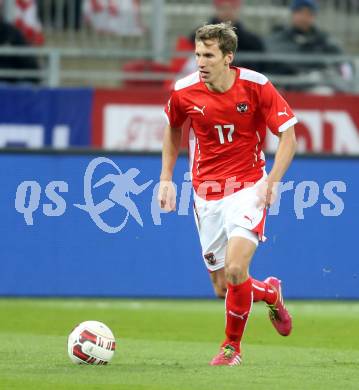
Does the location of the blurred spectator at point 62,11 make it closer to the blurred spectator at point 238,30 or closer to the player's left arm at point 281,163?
the blurred spectator at point 238,30

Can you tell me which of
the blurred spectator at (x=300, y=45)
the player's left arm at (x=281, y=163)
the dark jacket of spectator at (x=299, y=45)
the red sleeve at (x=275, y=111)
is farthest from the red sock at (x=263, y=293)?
the dark jacket of spectator at (x=299, y=45)

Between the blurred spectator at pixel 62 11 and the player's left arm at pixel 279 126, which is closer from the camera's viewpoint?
the player's left arm at pixel 279 126

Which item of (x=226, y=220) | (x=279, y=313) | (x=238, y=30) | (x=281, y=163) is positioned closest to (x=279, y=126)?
(x=281, y=163)

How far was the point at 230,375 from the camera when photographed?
844cm

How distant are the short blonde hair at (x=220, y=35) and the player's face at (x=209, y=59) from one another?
28 mm

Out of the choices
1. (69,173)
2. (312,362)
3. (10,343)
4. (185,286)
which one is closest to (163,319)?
(185,286)

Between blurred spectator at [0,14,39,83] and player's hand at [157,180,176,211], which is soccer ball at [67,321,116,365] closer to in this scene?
player's hand at [157,180,176,211]

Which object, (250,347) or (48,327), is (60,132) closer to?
(48,327)

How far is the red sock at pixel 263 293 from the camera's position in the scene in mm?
9797

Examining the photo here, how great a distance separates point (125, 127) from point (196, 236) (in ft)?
11.1

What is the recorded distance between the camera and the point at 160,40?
18562 millimetres

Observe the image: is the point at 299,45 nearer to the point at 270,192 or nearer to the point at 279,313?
the point at 279,313

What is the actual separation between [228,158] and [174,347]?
1884 millimetres

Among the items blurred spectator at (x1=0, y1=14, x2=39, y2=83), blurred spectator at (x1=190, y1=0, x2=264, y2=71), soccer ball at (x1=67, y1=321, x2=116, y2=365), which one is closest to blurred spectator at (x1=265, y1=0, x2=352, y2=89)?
blurred spectator at (x1=190, y1=0, x2=264, y2=71)
